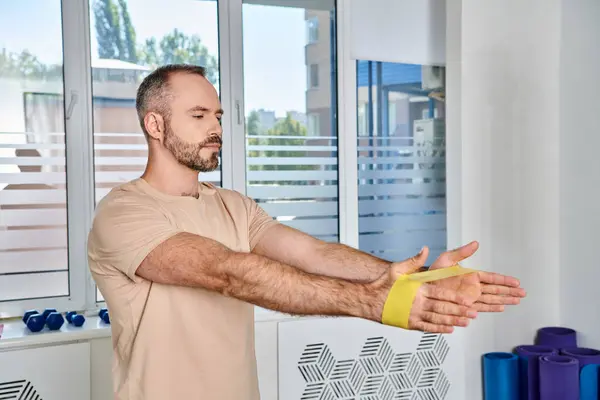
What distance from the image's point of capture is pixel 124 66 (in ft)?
10.8

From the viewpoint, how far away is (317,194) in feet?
11.7

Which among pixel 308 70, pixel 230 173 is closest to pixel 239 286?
pixel 230 173

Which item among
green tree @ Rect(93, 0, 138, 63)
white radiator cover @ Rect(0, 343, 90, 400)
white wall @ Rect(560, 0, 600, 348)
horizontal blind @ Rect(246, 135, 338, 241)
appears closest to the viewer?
white radiator cover @ Rect(0, 343, 90, 400)

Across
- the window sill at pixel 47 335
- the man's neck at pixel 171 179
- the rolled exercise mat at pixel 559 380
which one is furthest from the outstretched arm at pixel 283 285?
the rolled exercise mat at pixel 559 380

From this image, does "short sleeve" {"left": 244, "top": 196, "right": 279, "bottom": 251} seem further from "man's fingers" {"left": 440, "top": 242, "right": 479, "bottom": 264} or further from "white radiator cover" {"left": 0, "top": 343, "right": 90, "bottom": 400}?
"white radiator cover" {"left": 0, "top": 343, "right": 90, "bottom": 400}

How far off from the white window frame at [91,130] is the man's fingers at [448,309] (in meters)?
2.12

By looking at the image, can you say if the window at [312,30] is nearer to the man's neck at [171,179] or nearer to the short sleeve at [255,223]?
the short sleeve at [255,223]

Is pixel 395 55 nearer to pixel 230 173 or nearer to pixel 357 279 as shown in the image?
pixel 230 173

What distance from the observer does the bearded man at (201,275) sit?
4.79 ft

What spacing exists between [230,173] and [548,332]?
184cm

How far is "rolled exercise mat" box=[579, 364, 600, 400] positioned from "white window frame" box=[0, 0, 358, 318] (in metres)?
1.27

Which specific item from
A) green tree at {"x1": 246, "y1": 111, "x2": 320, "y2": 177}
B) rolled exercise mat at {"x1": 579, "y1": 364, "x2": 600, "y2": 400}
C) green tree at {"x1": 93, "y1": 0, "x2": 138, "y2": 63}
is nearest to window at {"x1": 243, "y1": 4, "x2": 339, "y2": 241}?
green tree at {"x1": 246, "y1": 111, "x2": 320, "y2": 177}

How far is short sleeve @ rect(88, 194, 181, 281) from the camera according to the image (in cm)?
157

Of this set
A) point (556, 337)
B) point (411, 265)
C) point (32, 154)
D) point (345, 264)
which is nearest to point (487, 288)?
point (411, 265)
